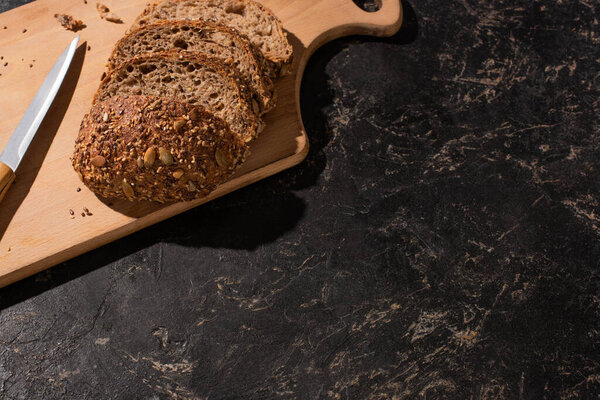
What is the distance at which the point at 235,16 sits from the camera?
2.74 m

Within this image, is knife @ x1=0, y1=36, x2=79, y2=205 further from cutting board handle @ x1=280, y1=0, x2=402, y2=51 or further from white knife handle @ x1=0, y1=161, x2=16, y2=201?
cutting board handle @ x1=280, y1=0, x2=402, y2=51

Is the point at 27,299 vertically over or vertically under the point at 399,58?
under

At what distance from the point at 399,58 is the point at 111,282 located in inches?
76.7

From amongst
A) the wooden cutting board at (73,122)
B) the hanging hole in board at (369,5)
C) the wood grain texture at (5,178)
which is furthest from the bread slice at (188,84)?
the hanging hole in board at (369,5)

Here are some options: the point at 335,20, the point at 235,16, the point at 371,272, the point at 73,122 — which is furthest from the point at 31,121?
the point at 371,272

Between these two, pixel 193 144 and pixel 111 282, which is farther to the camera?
pixel 111 282

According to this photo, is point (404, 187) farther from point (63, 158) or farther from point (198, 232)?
point (63, 158)

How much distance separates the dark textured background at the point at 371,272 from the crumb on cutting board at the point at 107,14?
106 cm

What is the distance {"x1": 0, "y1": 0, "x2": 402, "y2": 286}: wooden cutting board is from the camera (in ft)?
8.15

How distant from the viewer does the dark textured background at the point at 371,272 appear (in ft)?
8.02

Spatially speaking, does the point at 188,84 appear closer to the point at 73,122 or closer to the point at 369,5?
the point at 73,122

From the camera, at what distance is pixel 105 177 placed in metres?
2.32

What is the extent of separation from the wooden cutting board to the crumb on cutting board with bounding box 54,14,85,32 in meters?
0.03

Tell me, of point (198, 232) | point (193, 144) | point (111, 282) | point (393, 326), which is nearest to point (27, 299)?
point (111, 282)
